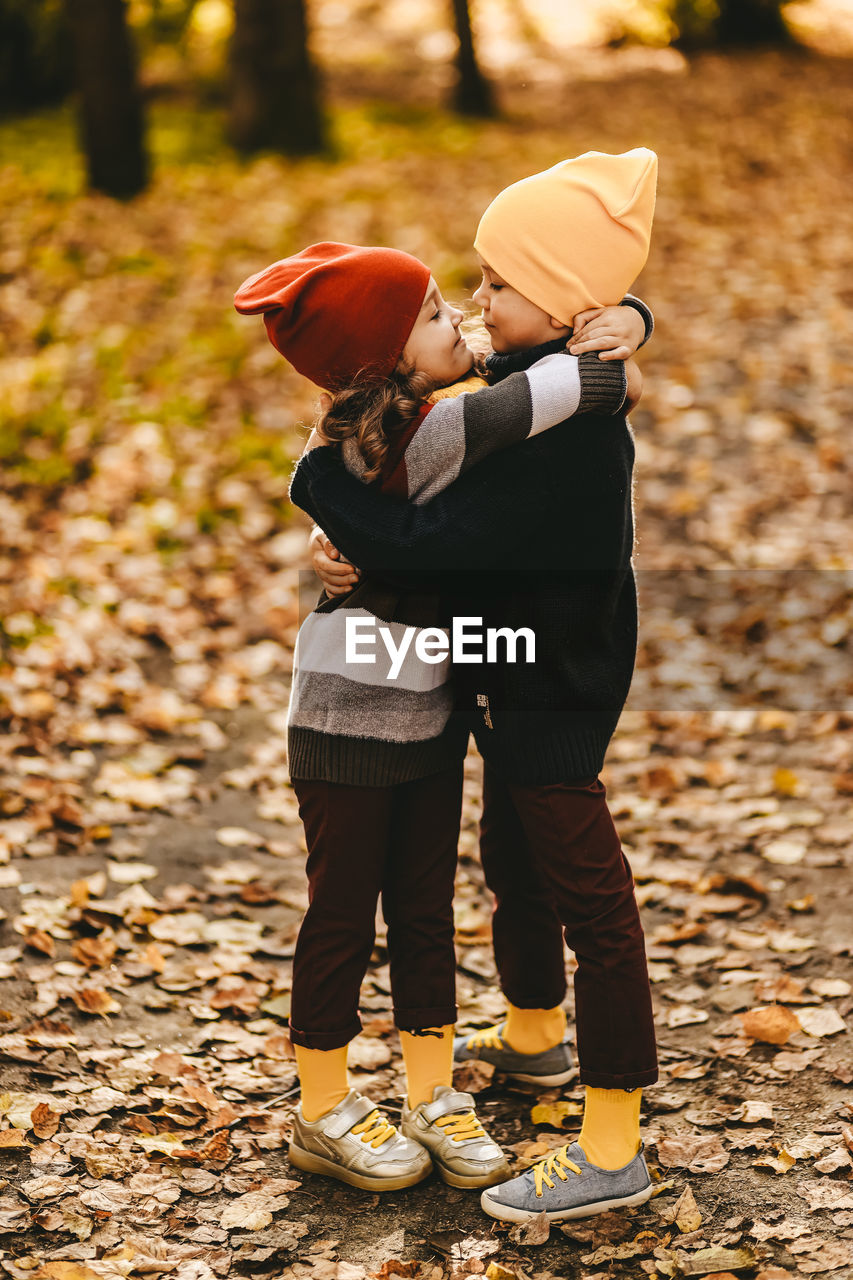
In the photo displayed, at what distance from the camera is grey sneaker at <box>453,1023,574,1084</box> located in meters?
3.11

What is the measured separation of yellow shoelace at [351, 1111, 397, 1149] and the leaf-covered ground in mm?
139

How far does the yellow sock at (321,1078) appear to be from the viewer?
271cm

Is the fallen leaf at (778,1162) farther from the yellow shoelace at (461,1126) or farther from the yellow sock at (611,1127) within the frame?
the yellow shoelace at (461,1126)

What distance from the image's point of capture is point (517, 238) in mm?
2328

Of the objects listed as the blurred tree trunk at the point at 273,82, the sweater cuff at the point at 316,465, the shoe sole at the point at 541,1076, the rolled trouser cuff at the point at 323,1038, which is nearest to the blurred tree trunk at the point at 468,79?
the blurred tree trunk at the point at 273,82

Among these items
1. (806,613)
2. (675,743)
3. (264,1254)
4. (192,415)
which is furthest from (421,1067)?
(192,415)

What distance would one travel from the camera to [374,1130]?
2.72 m

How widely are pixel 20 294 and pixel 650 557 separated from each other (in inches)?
208

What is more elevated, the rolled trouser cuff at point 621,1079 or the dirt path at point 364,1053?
the rolled trouser cuff at point 621,1079

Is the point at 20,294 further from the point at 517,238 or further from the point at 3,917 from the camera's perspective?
the point at 517,238

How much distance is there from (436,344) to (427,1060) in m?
1.68

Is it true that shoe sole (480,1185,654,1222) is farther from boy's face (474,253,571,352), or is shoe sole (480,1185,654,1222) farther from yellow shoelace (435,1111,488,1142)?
boy's face (474,253,571,352)

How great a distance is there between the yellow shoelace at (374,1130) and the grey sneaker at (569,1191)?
274 millimetres

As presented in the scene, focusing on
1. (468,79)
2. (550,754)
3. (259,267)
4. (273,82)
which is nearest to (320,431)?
(550,754)
